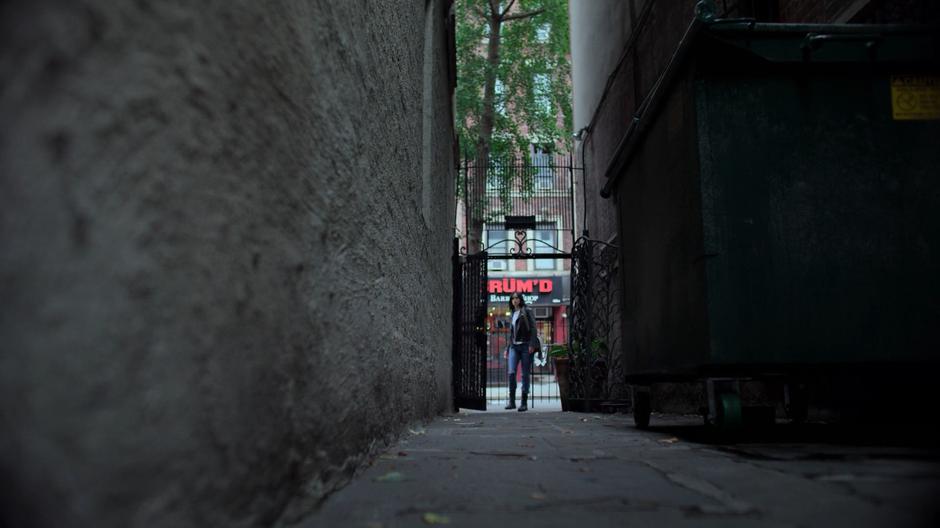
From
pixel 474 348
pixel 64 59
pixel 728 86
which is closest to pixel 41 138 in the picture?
pixel 64 59

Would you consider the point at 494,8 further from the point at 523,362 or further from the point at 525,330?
the point at 523,362

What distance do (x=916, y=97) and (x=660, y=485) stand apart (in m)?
2.27

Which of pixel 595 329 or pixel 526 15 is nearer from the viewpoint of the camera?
pixel 595 329

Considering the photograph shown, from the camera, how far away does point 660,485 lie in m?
2.11

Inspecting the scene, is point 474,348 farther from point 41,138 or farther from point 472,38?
point 472,38

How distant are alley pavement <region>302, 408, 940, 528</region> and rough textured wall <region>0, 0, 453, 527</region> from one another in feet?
1.00

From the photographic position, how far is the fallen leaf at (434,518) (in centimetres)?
164

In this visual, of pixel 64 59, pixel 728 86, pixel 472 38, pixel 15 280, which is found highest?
pixel 472 38

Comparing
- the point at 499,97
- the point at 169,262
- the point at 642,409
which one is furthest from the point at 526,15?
the point at 169,262

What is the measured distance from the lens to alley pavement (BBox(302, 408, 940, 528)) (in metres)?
1.63

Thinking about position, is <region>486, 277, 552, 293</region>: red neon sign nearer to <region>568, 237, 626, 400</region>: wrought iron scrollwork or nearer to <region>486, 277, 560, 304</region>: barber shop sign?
<region>486, 277, 560, 304</region>: barber shop sign

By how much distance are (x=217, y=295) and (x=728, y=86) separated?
2689 millimetres

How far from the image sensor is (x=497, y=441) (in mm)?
3867

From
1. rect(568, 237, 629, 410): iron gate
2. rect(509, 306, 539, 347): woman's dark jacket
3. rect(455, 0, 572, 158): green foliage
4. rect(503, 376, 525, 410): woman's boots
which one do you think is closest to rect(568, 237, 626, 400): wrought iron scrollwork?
rect(568, 237, 629, 410): iron gate
